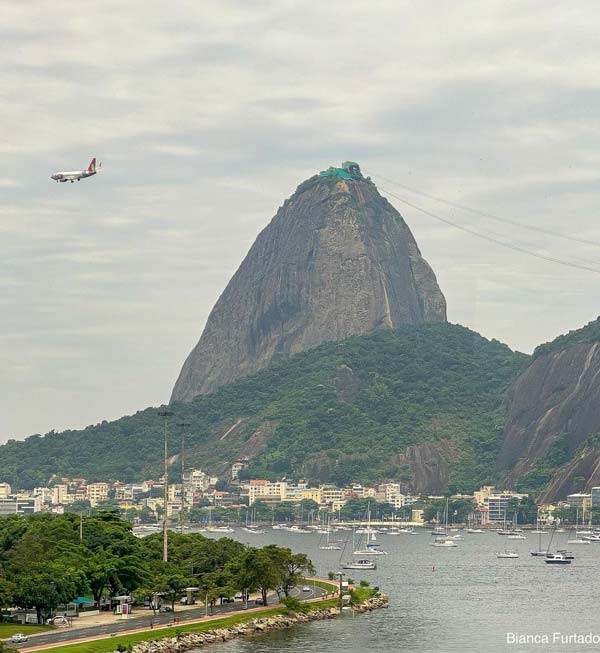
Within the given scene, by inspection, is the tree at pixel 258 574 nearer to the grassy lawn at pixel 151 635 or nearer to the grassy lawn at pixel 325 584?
the grassy lawn at pixel 151 635

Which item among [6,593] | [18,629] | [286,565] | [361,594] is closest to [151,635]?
[18,629]

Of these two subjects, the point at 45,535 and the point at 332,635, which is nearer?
the point at 332,635

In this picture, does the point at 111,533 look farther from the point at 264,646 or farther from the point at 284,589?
the point at 264,646

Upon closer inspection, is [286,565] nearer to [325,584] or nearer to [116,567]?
[116,567]

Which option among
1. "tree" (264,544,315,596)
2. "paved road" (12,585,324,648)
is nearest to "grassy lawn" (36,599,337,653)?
"paved road" (12,585,324,648)

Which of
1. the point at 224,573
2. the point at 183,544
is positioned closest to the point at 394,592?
the point at 183,544

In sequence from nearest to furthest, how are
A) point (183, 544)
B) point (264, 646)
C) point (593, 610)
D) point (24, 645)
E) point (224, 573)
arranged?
point (24, 645) < point (264, 646) < point (224, 573) < point (593, 610) < point (183, 544)
